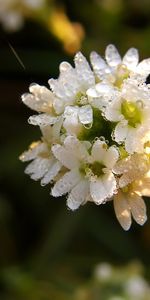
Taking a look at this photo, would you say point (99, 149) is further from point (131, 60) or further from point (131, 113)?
point (131, 60)

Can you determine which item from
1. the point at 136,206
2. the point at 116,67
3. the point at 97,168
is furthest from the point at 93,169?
the point at 116,67

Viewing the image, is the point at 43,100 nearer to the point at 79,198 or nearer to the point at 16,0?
the point at 79,198

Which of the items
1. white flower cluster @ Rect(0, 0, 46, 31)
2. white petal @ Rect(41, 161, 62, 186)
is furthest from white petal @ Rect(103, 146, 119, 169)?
white flower cluster @ Rect(0, 0, 46, 31)

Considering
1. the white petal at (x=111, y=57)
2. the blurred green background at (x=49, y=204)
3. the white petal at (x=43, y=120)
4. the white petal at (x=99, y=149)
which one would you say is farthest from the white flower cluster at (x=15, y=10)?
the white petal at (x=99, y=149)

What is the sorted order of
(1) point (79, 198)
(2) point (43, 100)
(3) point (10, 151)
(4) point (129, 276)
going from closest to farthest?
(1) point (79, 198)
(2) point (43, 100)
(4) point (129, 276)
(3) point (10, 151)

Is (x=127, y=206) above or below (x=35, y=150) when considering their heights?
below

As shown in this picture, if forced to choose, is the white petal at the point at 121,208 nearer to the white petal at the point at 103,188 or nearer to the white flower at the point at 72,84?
the white petal at the point at 103,188

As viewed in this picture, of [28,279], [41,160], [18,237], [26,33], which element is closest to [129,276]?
[28,279]
